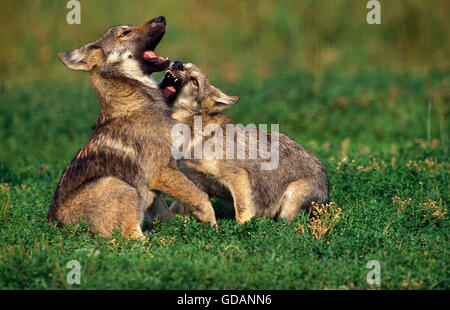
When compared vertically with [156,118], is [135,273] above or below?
below

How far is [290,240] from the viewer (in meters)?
5.62

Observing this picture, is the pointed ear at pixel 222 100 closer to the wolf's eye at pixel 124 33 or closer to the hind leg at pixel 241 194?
the hind leg at pixel 241 194

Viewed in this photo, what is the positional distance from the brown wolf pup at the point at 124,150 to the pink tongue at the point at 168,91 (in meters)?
0.18

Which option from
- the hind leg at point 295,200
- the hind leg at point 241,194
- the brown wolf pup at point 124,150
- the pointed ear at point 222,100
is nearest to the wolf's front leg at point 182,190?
the brown wolf pup at point 124,150

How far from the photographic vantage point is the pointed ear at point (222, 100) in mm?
7145

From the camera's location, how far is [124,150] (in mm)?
6117

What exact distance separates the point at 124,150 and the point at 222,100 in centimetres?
153

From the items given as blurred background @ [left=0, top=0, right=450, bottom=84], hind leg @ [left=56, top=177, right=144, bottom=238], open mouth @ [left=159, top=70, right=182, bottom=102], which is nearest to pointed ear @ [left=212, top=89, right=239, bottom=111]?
open mouth @ [left=159, top=70, right=182, bottom=102]

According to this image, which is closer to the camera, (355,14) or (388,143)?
(388,143)

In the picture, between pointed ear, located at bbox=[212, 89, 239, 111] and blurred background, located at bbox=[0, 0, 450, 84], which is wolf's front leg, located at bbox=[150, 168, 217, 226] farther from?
blurred background, located at bbox=[0, 0, 450, 84]

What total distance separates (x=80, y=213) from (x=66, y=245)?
1.50ft

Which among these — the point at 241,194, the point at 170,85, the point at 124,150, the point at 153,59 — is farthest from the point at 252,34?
the point at 124,150

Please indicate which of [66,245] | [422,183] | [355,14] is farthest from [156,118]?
[355,14]
